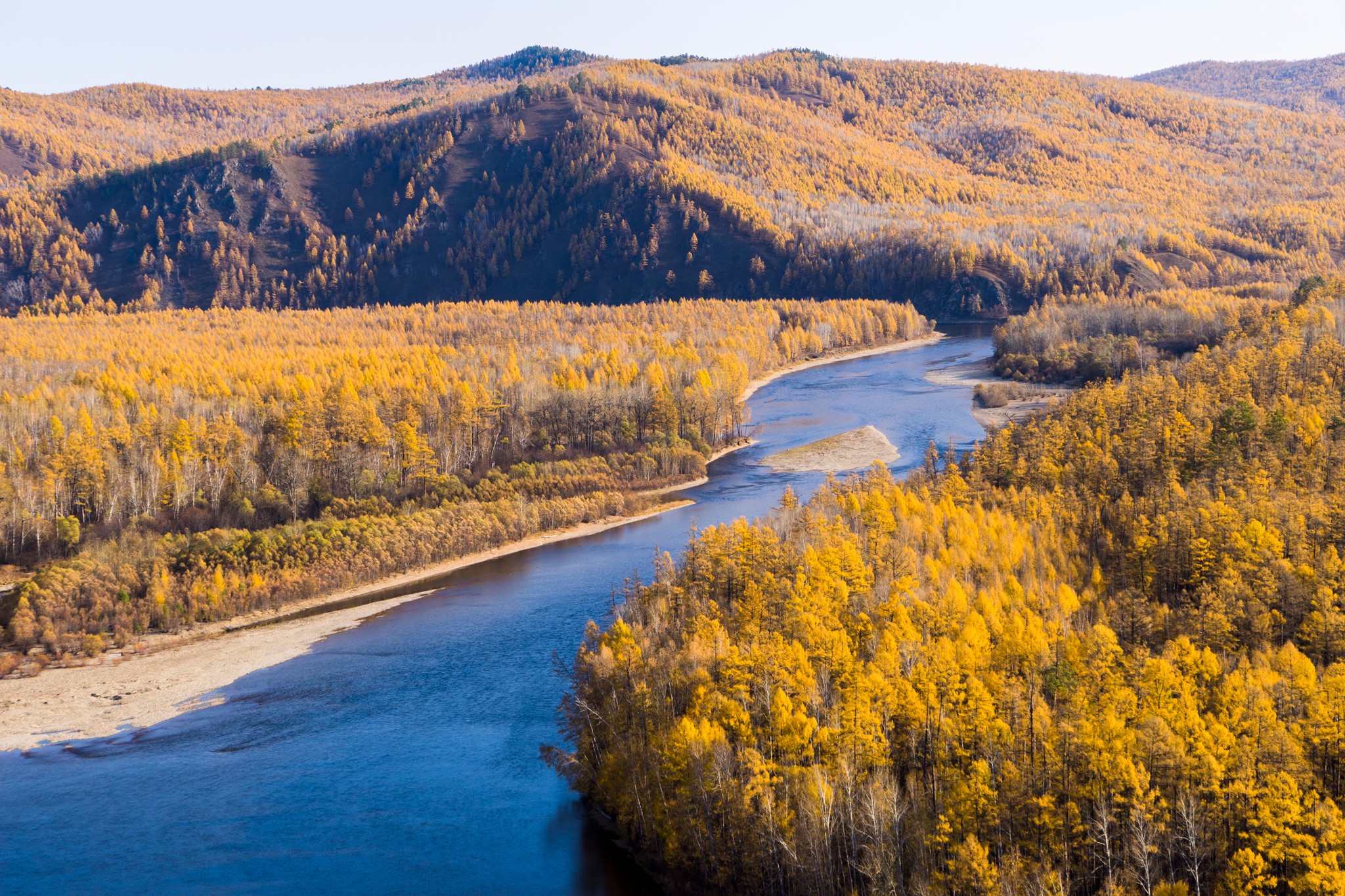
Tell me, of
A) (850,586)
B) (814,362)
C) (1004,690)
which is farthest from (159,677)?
(814,362)

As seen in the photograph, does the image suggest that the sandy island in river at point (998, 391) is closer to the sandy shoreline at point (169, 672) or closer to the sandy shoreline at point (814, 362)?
the sandy shoreline at point (814, 362)

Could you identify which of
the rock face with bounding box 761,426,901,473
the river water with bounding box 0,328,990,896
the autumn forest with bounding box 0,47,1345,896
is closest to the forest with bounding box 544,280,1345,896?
the autumn forest with bounding box 0,47,1345,896

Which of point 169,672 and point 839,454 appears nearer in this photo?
point 169,672

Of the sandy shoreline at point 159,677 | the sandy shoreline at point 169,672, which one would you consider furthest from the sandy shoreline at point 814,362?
the sandy shoreline at point 159,677

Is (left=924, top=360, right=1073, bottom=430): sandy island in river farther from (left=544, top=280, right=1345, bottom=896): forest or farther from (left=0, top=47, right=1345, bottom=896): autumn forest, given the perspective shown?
(left=544, top=280, right=1345, bottom=896): forest

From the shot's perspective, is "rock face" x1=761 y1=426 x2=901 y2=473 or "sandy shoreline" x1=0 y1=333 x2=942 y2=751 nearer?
"sandy shoreline" x1=0 y1=333 x2=942 y2=751

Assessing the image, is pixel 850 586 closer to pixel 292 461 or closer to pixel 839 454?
pixel 292 461

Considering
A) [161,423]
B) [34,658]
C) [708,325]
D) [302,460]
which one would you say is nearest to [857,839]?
[34,658]
